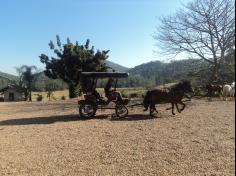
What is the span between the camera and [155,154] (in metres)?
8.40

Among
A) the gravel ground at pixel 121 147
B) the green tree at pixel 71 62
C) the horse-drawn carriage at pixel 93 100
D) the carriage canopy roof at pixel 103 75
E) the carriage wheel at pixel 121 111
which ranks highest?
the green tree at pixel 71 62

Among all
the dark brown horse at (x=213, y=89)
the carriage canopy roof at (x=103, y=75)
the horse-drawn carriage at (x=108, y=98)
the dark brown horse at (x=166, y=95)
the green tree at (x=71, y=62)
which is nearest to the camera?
the carriage canopy roof at (x=103, y=75)

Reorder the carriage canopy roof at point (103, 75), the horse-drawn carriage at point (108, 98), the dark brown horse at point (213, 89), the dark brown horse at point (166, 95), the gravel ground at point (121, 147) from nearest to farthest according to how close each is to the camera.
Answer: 1. the gravel ground at point (121, 147)
2. the carriage canopy roof at point (103, 75)
3. the horse-drawn carriage at point (108, 98)
4. the dark brown horse at point (166, 95)
5. the dark brown horse at point (213, 89)

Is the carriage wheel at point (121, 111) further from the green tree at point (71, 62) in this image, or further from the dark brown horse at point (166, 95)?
the green tree at point (71, 62)

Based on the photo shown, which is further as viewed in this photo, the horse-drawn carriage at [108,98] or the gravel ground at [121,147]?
the horse-drawn carriage at [108,98]

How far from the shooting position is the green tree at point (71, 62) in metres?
43.2

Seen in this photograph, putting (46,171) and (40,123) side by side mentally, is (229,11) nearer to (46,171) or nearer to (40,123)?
(40,123)

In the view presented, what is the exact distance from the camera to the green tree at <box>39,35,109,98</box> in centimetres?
4325

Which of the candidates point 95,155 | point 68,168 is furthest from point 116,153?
point 68,168

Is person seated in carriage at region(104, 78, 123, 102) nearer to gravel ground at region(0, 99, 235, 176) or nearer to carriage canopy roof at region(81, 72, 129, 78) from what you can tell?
carriage canopy roof at region(81, 72, 129, 78)

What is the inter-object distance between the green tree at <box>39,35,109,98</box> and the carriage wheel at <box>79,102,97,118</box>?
26.6 metres

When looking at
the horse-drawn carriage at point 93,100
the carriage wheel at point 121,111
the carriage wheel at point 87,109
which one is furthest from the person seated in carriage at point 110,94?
the carriage wheel at point 87,109

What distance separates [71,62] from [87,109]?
28597 millimetres

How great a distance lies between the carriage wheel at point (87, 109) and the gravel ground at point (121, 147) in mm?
876
